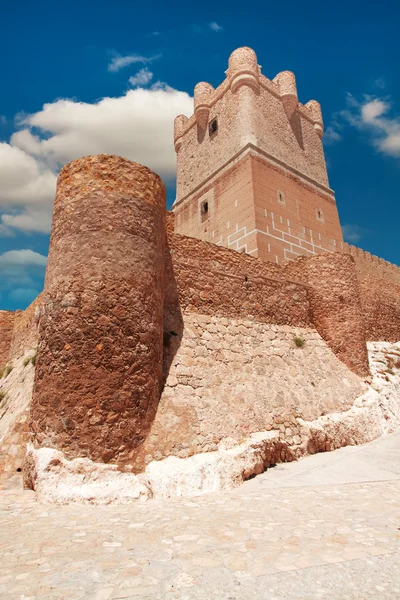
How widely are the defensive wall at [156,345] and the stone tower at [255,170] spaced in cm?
566

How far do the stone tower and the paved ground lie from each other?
10.7 metres

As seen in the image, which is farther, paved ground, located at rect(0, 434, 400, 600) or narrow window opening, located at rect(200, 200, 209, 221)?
narrow window opening, located at rect(200, 200, 209, 221)

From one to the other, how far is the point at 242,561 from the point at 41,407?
11.7ft

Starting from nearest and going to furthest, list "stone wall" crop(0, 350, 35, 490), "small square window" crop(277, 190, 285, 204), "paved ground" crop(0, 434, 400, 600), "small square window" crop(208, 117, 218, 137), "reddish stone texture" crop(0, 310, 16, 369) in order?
"paved ground" crop(0, 434, 400, 600) → "stone wall" crop(0, 350, 35, 490) → "reddish stone texture" crop(0, 310, 16, 369) → "small square window" crop(277, 190, 285, 204) → "small square window" crop(208, 117, 218, 137)

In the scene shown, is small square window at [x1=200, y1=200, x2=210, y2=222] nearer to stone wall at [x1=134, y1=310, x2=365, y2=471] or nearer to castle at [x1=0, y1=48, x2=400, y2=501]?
castle at [x1=0, y1=48, x2=400, y2=501]

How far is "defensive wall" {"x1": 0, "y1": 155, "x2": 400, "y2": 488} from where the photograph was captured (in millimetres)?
5527

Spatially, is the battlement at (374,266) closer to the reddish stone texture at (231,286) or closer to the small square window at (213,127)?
the small square window at (213,127)

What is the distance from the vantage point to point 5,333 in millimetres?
14578

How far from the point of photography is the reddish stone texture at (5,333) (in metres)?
14.2

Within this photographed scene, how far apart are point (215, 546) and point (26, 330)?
10.4 meters

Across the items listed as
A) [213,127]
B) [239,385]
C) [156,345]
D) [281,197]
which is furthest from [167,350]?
[213,127]

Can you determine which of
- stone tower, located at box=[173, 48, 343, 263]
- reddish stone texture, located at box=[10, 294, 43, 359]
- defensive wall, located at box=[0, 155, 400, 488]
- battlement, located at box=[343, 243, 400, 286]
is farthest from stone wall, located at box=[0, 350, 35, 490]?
battlement, located at box=[343, 243, 400, 286]

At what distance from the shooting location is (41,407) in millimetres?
5535

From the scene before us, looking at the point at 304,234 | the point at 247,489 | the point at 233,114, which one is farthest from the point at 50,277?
the point at 233,114
